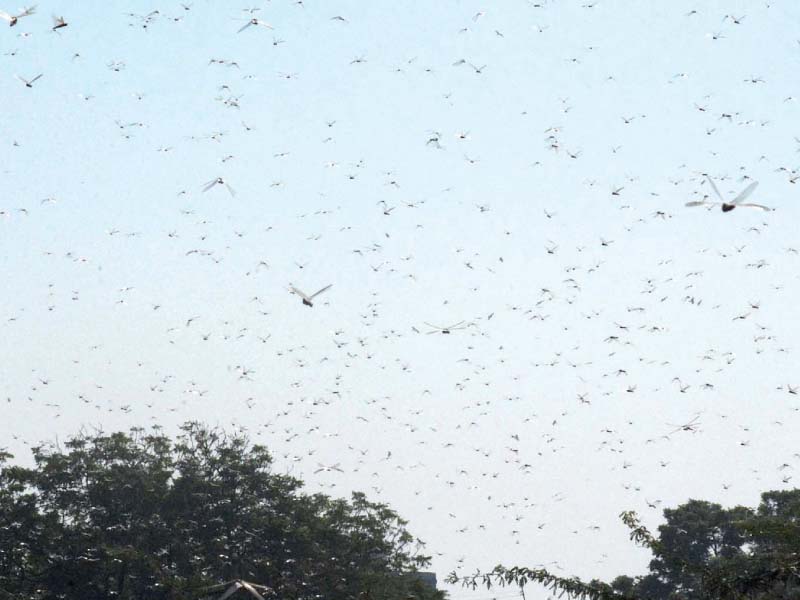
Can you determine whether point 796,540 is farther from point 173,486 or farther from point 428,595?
point 173,486

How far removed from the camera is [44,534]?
46.1 meters

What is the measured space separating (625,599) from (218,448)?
39.9m

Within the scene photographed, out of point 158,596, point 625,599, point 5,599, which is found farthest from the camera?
point 158,596

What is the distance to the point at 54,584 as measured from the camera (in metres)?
45.3

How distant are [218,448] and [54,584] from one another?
9514 millimetres

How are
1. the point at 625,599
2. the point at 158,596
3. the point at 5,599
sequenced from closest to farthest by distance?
the point at 625,599
the point at 5,599
the point at 158,596

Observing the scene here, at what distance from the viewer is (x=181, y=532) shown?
4800 cm

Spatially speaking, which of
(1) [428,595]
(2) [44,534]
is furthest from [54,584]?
(1) [428,595]

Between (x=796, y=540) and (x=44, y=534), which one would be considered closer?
(x=796, y=540)

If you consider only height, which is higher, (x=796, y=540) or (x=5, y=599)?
(x=796, y=540)

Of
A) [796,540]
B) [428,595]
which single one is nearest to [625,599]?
[796,540]

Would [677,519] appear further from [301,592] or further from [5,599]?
[5,599]

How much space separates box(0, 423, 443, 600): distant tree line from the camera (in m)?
44.9

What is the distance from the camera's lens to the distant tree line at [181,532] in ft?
147
